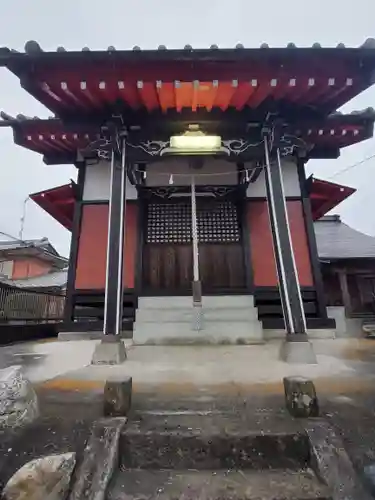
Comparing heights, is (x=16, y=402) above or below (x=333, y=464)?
above

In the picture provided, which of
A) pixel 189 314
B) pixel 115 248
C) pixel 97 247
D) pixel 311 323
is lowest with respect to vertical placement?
pixel 311 323

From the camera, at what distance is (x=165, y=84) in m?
4.20

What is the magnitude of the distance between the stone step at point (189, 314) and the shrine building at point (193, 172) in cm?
2

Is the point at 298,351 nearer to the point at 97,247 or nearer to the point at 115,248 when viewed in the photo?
the point at 115,248

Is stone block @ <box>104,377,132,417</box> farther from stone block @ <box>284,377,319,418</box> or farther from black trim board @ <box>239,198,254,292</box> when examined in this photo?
black trim board @ <box>239,198,254,292</box>

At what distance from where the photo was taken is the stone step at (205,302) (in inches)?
212

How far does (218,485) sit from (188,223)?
5499mm

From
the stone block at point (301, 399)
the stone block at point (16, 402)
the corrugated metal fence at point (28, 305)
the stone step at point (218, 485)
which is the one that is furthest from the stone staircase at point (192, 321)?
the corrugated metal fence at point (28, 305)

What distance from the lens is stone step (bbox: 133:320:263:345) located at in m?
4.86

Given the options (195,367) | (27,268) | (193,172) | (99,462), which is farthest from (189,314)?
(27,268)

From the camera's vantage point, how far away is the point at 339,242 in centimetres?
1162

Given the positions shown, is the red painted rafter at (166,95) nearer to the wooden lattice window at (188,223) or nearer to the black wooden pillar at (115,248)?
the black wooden pillar at (115,248)

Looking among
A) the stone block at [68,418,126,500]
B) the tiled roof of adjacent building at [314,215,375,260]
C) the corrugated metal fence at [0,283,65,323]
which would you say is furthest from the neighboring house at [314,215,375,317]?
the corrugated metal fence at [0,283,65,323]

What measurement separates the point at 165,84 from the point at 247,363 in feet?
13.2
